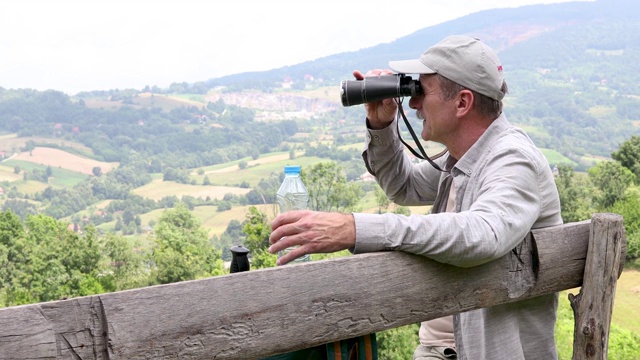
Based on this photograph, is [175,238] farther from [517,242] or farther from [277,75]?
[277,75]

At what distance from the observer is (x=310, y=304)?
1294 millimetres

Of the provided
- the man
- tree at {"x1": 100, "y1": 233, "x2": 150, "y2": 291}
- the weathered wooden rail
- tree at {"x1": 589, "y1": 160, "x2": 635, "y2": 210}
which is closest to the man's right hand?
the man

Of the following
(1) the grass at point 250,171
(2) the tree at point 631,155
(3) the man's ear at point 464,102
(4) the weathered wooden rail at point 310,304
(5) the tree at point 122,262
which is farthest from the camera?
(1) the grass at point 250,171

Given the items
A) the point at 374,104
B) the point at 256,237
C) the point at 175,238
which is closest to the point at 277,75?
the point at 175,238

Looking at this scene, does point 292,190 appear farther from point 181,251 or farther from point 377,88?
point 181,251

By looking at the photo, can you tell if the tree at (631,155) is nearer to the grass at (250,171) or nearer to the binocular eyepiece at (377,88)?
the grass at (250,171)

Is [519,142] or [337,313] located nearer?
[337,313]

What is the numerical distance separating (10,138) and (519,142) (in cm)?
9764

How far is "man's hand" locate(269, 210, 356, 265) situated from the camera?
4.46 feet

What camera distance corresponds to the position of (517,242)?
1.52 meters

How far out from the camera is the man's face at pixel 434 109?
5.91 feet

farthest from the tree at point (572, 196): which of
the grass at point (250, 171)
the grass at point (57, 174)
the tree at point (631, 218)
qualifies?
the grass at point (57, 174)

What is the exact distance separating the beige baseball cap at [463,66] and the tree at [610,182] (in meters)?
40.1

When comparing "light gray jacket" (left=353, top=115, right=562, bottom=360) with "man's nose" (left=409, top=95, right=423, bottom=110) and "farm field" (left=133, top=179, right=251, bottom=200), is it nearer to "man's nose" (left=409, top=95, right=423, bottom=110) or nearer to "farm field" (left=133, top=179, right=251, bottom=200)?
"man's nose" (left=409, top=95, right=423, bottom=110)
